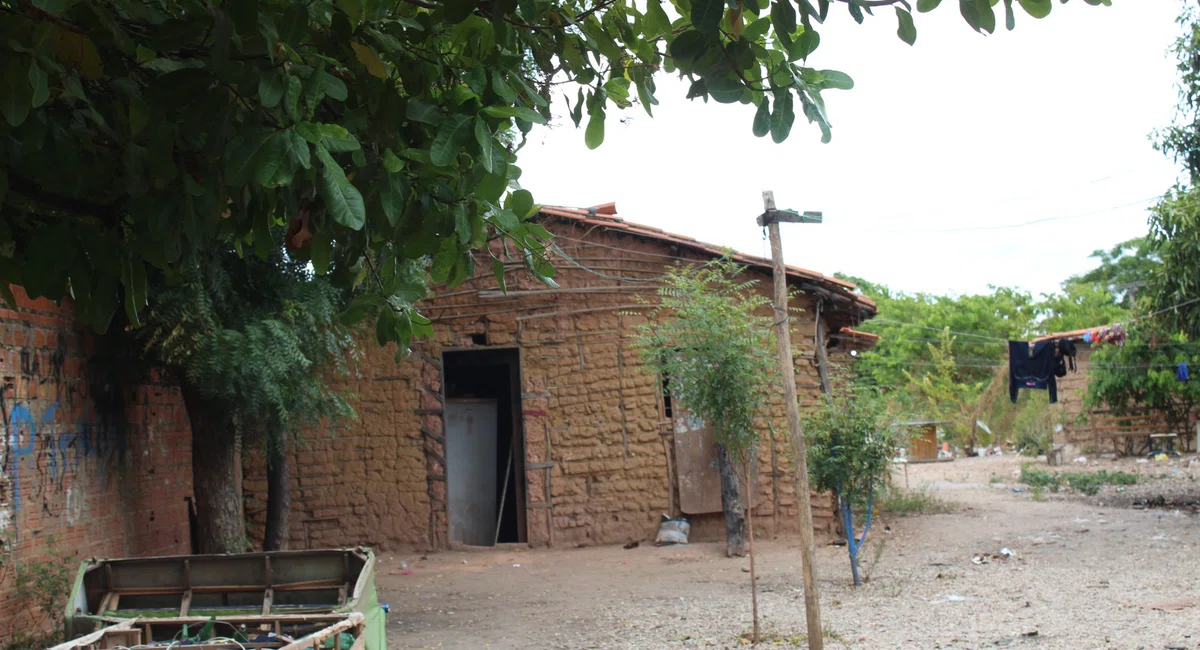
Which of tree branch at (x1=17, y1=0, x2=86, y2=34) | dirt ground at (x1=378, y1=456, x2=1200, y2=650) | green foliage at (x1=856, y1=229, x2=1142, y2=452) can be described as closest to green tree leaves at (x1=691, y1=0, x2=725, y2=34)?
tree branch at (x1=17, y1=0, x2=86, y2=34)

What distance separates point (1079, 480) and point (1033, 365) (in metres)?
2.34

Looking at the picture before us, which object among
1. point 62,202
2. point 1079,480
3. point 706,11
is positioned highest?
point 706,11

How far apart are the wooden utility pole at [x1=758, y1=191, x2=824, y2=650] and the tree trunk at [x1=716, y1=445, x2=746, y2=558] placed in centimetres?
436

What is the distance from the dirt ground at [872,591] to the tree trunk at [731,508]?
0.27 meters

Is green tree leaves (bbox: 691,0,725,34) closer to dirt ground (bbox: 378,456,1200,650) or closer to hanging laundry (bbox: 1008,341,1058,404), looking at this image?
dirt ground (bbox: 378,456,1200,650)

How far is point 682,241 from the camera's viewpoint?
41.7ft

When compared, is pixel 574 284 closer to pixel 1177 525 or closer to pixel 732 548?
pixel 732 548

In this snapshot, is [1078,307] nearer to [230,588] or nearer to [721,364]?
[721,364]

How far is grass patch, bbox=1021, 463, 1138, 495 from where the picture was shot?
17.7 m

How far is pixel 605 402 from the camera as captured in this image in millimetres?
12672

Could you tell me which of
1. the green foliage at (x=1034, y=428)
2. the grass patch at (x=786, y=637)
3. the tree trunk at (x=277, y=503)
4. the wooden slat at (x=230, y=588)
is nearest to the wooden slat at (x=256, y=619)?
the wooden slat at (x=230, y=588)

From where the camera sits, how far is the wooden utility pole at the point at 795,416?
697cm

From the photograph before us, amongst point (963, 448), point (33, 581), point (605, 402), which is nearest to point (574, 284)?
point (605, 402)

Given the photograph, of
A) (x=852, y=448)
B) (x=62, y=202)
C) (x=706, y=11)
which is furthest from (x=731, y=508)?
(x=706, y=11)
